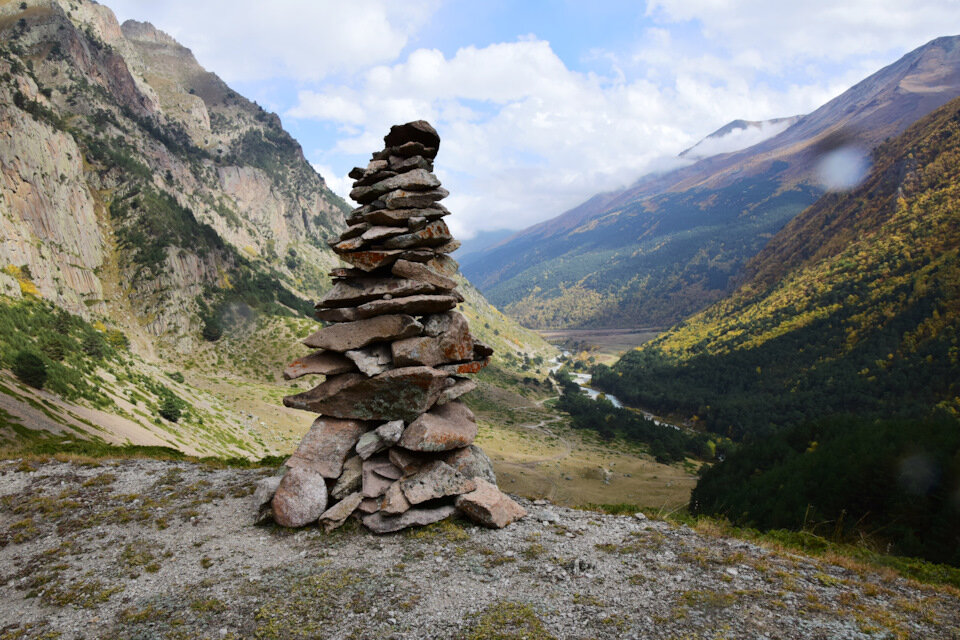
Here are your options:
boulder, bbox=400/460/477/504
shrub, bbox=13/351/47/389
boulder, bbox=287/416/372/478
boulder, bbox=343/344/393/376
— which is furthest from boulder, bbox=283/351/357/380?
shrub, bbox=13/351/47/389

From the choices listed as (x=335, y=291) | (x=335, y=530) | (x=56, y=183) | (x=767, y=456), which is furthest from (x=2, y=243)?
(x=767, y=456)

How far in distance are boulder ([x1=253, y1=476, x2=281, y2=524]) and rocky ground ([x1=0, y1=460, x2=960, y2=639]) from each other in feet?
0.82

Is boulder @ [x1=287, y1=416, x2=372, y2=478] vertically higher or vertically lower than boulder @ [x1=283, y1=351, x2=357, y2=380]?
lower

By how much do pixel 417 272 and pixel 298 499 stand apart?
24.8 ft

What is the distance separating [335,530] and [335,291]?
301 inches

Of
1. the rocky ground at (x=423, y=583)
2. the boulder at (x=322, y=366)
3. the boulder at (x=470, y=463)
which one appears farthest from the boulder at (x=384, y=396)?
the rocky ground at (x=423, y=583)

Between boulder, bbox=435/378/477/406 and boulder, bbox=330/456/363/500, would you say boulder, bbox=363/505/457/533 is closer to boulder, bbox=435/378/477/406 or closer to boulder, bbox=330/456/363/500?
boulder, bbox=330/456/363/500

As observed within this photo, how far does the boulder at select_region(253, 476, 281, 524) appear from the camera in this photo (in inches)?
466

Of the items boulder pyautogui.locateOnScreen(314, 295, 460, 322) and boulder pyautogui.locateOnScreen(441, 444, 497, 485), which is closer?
boulder pyautogui.locateOnScreen(441, 444, 497, 485)

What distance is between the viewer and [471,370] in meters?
14.9

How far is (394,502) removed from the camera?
1162 centimetres

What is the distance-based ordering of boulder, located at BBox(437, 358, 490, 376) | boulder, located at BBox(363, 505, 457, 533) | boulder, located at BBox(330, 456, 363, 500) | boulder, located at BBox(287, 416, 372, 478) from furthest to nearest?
boulder, located at BBox(437, 358, 490, 376) < boulder, located at BBox(287, 416, 372, 478) < boulder, located at BBox(330, 456, 363, 500) < boulder, located at BBox(363, 505, 457, 533)

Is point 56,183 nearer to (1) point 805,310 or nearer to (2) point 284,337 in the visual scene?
(2) point 284,337

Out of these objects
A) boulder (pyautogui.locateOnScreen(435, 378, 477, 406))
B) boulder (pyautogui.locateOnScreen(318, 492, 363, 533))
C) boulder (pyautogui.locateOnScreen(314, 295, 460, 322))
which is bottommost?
boulder (pyautogui.locateOnScreen(318, 492, 363, 533))
